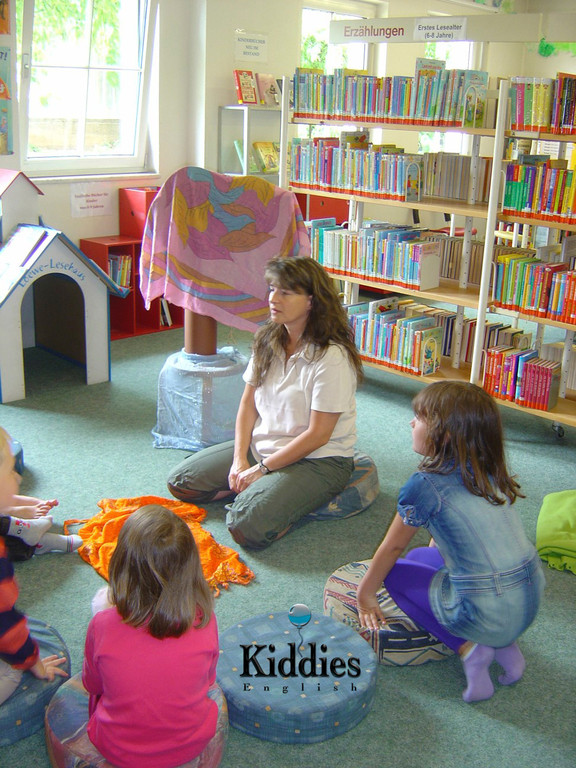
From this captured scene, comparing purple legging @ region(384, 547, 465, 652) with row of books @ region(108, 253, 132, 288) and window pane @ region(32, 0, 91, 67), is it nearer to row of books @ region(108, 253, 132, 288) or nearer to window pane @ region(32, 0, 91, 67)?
row of books @ region(108, 253, 132, 288)

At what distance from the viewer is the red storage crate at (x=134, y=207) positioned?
212 inches

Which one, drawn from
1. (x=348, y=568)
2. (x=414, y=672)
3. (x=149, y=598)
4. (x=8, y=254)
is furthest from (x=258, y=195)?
(x=149, y=598)

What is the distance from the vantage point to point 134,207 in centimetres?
548

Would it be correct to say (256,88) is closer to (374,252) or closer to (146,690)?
(374,252)

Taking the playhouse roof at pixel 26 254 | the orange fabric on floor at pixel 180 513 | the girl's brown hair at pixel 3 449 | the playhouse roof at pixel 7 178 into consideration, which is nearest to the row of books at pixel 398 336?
the playhouse roof at pixel 26 254

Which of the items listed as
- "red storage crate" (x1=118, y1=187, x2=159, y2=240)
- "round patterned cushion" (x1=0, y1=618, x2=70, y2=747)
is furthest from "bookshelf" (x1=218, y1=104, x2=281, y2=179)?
"round patterned cushion" (x1=0, y1=618, x2=70, y2=747)

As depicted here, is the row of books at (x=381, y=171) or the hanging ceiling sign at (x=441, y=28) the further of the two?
the row of books at (x=381, y=171)

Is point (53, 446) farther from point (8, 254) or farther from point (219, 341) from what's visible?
point (219, 341)

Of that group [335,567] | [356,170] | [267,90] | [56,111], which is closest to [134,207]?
[56,111]

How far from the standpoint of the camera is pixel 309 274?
2.91m

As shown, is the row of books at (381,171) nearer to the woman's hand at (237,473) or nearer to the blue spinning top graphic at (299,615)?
the woman's hand at (237,473)

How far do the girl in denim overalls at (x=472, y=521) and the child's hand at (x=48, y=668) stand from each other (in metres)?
0.92

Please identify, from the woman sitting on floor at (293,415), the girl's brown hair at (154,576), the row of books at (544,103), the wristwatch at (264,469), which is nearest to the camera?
the girl's brown hair at (154,576)

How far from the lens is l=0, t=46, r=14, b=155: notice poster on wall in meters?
4.70
